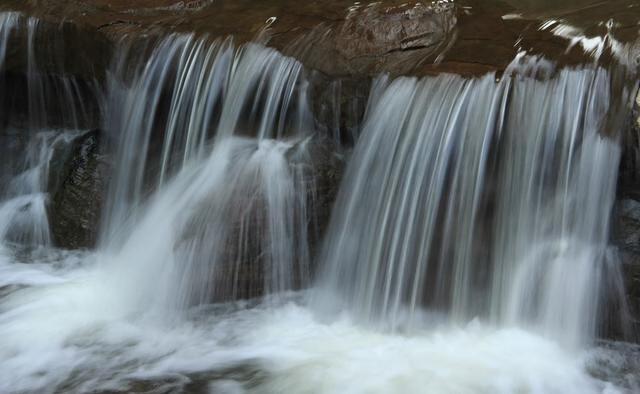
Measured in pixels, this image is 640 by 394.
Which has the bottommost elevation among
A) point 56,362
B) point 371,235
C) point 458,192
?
point 56,362

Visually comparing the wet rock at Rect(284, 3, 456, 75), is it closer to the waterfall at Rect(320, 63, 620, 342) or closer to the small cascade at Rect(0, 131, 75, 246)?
the waterfall at Rect(320, 63, 620, 342)

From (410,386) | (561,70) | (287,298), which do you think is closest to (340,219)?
(287,298)

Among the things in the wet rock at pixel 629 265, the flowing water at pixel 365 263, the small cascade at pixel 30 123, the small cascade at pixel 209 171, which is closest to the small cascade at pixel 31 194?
the small cascade at pixel 30 123

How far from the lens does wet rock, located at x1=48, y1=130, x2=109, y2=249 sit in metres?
5.46

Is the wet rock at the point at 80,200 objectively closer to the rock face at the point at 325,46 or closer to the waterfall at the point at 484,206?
the rock face at the point at 325,46

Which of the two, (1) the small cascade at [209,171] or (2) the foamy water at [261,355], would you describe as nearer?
(2) the foamy water at [261,355]

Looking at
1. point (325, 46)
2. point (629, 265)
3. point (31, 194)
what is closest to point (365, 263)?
point (629, 265)

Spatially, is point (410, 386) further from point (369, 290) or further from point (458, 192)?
point (458, 192)

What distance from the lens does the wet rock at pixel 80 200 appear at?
17.9 ft

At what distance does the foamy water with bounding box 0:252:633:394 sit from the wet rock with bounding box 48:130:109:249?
0.84 meters

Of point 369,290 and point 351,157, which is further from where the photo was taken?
point 351,157

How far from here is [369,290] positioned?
4434 millimetres

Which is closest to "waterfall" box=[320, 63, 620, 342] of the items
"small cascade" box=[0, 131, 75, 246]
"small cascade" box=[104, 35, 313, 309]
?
"small cascade" box=[104, 35, 313, 309]

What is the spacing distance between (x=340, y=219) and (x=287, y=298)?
2.05 feet
